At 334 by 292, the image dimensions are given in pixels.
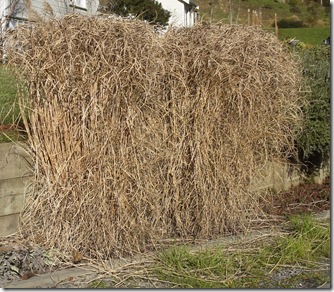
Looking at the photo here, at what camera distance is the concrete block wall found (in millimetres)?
5387

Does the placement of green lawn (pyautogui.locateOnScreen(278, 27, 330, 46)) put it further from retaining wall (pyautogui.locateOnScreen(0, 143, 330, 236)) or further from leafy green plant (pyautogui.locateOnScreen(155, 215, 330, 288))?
retaining wall (pyautogui.locateOnScreen(0, 143, 330, 236))

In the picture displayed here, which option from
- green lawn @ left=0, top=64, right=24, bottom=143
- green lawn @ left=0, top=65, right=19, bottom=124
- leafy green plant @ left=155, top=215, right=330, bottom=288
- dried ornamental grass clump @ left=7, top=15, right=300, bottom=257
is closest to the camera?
leafy green plant @ left=155, top=215, right=330, bottom=288

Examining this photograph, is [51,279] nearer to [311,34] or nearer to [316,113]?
[316,113]

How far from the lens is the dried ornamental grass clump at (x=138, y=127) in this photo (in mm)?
5191

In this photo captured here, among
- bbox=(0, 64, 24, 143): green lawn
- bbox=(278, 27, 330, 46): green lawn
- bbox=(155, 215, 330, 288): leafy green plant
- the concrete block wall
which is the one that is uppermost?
bbox=(278, 27, 330, 46): green lawn

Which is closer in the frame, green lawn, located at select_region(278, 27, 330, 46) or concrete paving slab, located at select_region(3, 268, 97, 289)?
concrete paving slab, located at select_region(3, 268, 97, 289)

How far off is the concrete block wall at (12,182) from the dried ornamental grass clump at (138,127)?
0.35ft

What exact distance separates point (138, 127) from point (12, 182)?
123 centimetres

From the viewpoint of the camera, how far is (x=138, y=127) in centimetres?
545

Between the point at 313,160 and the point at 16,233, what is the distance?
4549mm

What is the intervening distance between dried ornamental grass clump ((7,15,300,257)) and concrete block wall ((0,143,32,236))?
4.2 inches

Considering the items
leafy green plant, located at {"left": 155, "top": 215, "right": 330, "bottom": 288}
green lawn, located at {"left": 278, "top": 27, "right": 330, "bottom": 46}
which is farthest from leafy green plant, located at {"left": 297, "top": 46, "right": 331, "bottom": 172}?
green lawn, located at {"left": 278, "top": 27, "right": 330, "bottom": 46}

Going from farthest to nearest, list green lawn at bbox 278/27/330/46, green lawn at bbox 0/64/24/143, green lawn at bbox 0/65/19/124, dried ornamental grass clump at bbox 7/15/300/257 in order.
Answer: green lawn at bbox 278/27/330/46, green lawn at bbox 0/65/19/124, green lawn at bbox 0/64/24/143, dried ornamental grass clump at bbox 7/15/300/257

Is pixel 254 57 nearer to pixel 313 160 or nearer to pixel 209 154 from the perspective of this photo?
pixel 209 154
